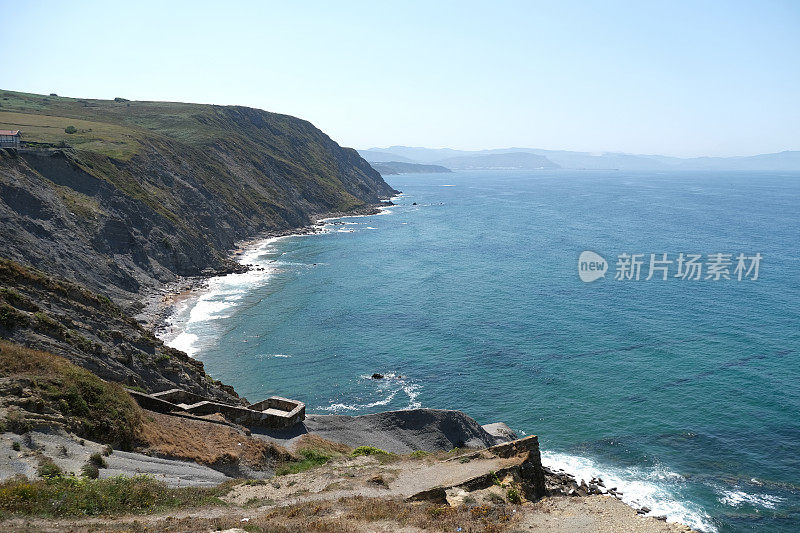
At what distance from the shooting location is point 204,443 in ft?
87.6

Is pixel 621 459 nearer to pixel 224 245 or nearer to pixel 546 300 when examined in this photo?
pixel 546 300

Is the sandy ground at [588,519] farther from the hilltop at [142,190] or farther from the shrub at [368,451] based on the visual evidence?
the hilltop at [142,190]

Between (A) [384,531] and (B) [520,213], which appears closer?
(A) [384,531]

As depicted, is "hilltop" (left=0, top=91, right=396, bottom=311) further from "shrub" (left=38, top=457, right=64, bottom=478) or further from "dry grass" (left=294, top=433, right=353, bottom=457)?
"shrub" (left=38, top=457, right=64, bottom=478)

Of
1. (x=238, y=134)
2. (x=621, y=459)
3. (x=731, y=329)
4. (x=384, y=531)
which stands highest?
(x=238, y=134)

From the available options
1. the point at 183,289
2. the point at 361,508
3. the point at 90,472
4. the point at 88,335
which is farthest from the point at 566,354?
the point at 183,289

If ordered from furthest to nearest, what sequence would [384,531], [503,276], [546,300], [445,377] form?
Result: [503,276]
[546,300]
[445,377]
[384,531]

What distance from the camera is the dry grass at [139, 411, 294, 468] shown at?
24.8 meters

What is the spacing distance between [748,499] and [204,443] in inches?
1242

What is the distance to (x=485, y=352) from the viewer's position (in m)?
56.0

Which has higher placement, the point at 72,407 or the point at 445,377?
the point at 72,407

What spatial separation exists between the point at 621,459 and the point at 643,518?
63.4ft

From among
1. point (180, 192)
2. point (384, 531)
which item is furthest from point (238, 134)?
point (384, 531)

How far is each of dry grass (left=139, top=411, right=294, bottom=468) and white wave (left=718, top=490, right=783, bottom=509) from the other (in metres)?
26.1
